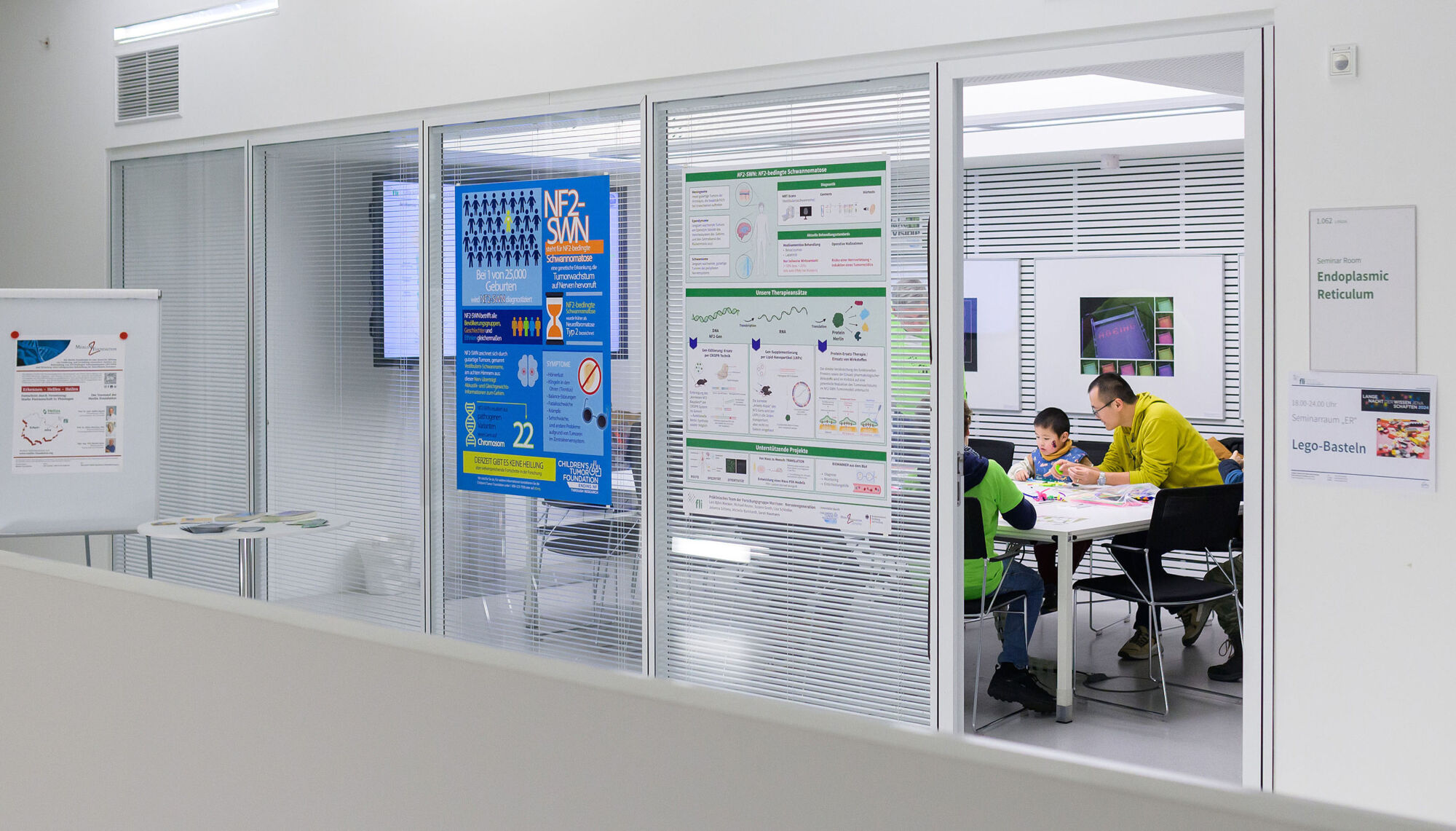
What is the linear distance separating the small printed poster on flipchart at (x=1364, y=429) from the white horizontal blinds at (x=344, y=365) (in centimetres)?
350

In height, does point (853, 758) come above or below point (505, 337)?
below

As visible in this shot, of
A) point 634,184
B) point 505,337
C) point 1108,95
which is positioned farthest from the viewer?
point 1108,95

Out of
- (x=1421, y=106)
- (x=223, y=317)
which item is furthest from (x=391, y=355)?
(x=1421, y=106)

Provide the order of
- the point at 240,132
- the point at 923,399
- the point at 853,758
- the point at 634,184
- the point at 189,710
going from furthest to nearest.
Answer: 1. the point at 240,132
2. the point at 634,184
3. the point at 923,399
4. the point at 189,710
5. the point at 853,758

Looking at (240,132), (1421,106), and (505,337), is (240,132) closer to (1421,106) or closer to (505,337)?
(505,337)

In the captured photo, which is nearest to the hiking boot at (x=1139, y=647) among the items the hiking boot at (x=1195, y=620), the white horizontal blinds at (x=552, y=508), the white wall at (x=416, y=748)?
the hiking boot at (x=1195, y=620)

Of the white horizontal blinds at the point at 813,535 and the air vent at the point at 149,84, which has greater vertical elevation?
the air vent at the point at 149,84

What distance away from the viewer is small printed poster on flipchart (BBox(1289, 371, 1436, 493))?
10.4 ft

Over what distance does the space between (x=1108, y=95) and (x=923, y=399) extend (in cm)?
419

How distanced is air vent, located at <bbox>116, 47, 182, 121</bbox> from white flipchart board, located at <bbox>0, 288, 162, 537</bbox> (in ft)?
4.91

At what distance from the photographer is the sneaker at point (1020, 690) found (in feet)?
16.7

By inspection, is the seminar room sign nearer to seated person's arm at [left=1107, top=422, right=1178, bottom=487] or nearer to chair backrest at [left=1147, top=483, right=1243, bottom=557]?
chair backrest at [left=1147, top=483, right=1243, bottom=557]

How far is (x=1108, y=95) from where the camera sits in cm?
725

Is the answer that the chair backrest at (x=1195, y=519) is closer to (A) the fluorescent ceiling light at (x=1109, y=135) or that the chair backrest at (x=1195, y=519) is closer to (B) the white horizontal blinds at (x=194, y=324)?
(A) the fluorescent ceiling light at (x=1109, y=135)
